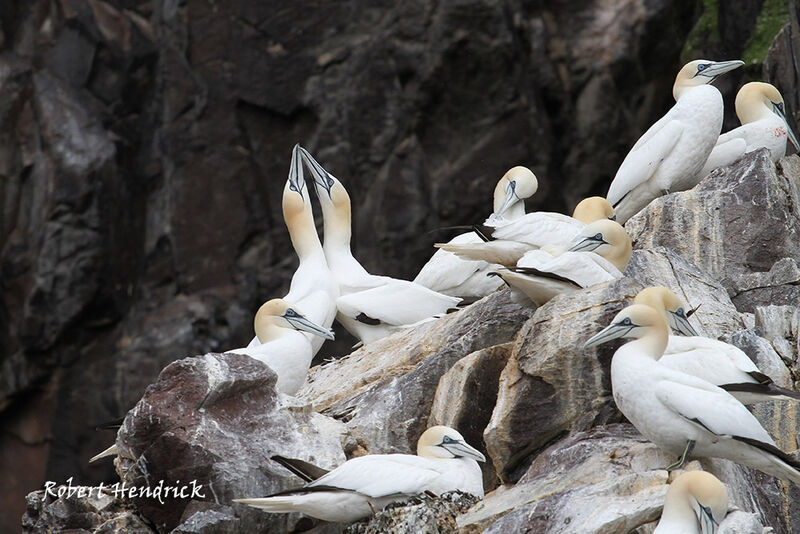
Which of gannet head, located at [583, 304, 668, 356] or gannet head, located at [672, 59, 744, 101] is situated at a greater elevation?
gannet head, located at [672, 59, 744, 101]

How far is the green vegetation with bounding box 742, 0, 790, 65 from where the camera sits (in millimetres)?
12683

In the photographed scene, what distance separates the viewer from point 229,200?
16.0 metres

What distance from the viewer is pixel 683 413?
484cm

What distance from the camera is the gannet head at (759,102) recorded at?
9312 millimetres

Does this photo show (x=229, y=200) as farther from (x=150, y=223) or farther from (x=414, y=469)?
(x=414, y=469)

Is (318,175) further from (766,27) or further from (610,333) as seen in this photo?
(766,27)

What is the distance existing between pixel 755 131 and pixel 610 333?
14.4 feet

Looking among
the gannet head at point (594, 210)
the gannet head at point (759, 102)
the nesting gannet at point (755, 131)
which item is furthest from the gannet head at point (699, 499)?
the gannet head at point (759, 102)

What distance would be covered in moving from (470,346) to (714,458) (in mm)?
1968

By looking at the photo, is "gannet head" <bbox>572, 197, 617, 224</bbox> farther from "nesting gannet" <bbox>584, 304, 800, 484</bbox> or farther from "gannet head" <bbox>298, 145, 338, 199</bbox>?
"nesting gannet" <bbox>584, 304, 800, 484</bbox>

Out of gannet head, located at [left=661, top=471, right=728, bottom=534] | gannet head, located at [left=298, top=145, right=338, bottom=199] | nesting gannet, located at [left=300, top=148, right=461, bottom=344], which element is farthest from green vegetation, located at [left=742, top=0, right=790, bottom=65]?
gannet head, located at [left=661, top=471, right=728, bottom=534]

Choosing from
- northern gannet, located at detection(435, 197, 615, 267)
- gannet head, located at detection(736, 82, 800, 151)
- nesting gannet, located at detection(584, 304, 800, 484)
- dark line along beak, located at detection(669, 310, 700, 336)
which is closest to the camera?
nesting gannet, located at detection(584, 304, 800, 484)

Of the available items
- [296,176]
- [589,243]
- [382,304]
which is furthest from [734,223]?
[296,176]
